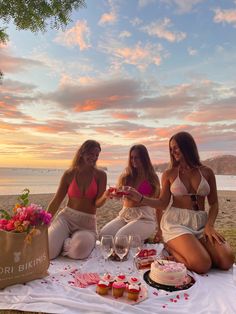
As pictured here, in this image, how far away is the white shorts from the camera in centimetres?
458

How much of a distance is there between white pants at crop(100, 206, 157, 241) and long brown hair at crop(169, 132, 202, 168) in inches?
50.7

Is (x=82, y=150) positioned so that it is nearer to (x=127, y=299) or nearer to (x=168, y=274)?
(x=168, y=274)

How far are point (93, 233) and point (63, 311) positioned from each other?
6.90ft

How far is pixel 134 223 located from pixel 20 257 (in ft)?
7.40

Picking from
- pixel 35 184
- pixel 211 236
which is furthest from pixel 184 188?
pixel 35 184

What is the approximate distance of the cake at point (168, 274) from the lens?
3.54 metres

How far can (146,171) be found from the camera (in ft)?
18.7

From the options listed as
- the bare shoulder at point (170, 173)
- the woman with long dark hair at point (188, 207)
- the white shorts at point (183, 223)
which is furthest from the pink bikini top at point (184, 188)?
the white shorts at point (183, 223)

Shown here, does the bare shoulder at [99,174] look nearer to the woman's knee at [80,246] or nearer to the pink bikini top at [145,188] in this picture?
the pink bikini top at [145,188]

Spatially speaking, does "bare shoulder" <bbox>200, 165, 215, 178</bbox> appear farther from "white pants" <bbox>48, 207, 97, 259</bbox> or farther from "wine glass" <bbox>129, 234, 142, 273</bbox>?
"white pants" <bbox>48, 207, 97, 259</bbox>

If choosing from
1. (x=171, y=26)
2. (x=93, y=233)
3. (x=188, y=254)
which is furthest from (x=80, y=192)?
(x=171, y=26)

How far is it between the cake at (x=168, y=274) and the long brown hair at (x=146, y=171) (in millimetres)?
2093

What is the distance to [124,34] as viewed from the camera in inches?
336

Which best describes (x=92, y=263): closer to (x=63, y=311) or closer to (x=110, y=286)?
(x=110, y=286)
